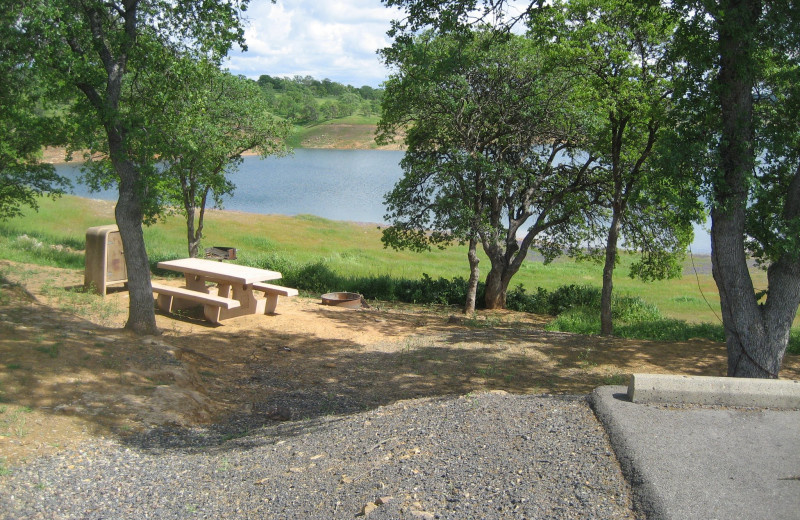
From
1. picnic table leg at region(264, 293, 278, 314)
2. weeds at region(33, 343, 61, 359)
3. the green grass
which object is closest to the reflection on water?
the green grass

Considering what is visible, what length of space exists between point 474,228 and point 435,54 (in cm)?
376

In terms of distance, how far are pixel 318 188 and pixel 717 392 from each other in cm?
4890

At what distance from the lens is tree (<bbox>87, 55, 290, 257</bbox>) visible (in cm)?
836

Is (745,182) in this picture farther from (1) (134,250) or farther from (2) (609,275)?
(1) (134,250)

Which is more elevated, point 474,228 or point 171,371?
point 474,228

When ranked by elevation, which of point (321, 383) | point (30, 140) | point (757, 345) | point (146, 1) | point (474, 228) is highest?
point (146, 1)

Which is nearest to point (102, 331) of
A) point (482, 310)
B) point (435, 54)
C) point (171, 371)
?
point (171, 371)

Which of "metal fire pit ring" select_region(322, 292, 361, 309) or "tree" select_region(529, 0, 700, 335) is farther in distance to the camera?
"metal fire pit ring" select_region(322, 292, 361, 309)

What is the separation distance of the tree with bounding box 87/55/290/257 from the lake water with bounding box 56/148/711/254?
19208 millimetres

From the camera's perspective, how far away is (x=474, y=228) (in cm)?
1419

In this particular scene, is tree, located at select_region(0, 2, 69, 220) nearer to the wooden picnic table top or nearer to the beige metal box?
the beige metal box

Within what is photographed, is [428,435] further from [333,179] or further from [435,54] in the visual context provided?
[333,179]

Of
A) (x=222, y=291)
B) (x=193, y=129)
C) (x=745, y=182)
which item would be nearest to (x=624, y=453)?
(x=745, y=182)

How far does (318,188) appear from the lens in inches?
2084
